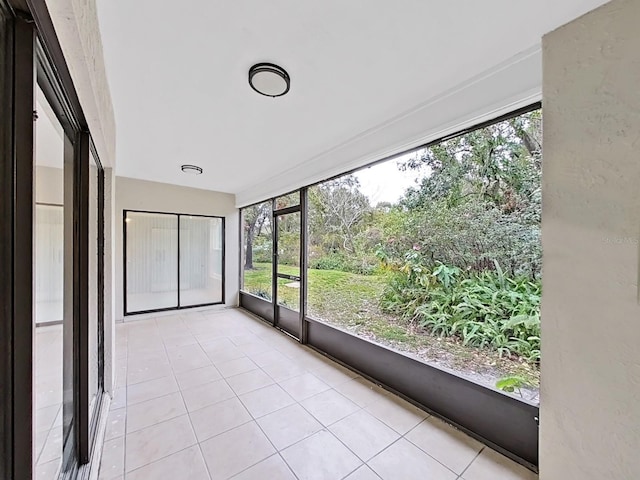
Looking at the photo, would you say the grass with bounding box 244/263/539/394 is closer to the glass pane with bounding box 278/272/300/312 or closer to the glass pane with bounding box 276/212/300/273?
the glass pane with bounding box 278/272/300/312

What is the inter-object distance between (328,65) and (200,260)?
4.78 metres

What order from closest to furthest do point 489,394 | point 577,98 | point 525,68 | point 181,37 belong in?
1. point 577,98
2. point 181,37
3. point 525,68
4. point 489,394

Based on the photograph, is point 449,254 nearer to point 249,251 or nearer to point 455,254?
point 455,254

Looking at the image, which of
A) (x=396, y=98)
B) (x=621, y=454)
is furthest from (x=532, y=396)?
(x=396, y=98)

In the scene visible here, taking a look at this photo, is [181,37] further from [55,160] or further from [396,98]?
[396,98]

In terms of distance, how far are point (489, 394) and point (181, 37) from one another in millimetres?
2948

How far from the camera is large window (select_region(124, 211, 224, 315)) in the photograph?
488 cm

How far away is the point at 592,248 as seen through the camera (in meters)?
1.35

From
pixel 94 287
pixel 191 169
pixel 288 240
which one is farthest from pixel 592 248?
pixel 191 169

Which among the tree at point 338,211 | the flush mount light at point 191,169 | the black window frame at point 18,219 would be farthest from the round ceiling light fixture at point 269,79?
the flush mount light at point 191,169

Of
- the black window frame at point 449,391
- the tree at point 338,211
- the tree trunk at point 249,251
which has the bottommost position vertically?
the black window frame at point 449,391

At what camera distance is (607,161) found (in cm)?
131

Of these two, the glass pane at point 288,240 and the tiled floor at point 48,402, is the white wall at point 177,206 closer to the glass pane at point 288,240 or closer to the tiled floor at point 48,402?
the glass pane at point 288,240

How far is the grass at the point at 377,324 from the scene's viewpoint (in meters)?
2.04
